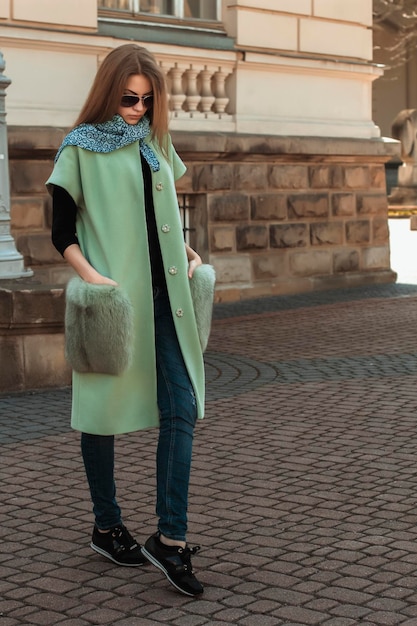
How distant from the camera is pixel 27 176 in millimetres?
11406

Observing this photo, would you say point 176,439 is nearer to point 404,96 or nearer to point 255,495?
point 255,495

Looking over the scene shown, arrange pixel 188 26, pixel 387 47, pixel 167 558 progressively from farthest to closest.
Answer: pixel 387 47 < pixel 188 26 < pixel 167 558

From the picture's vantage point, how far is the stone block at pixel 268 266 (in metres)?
13.6

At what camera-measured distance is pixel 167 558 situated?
432 centimetres

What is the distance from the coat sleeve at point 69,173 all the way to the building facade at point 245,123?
6.91 meters

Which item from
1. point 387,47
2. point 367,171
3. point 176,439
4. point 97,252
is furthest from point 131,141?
point 387,47

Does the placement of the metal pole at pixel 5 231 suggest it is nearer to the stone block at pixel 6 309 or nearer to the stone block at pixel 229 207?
the stone block at pixel 6 309

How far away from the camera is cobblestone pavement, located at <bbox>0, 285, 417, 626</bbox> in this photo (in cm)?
418

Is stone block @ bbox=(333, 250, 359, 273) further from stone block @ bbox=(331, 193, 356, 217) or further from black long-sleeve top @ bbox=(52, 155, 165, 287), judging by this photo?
black long-sleeve top @ bbox=(52, 155, 165, 287)

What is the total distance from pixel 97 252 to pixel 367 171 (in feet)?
35.1

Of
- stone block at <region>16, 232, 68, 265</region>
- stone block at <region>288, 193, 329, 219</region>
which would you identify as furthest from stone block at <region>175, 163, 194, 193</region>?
stone block at <region>16, 232, 68, 265</region>

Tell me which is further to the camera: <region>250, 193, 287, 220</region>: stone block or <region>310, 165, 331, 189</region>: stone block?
<region>310, 165, 331, 189</region>: stone block

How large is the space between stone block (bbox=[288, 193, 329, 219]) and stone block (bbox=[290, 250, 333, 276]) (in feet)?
1.33

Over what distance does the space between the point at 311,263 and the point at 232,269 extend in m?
1.24
